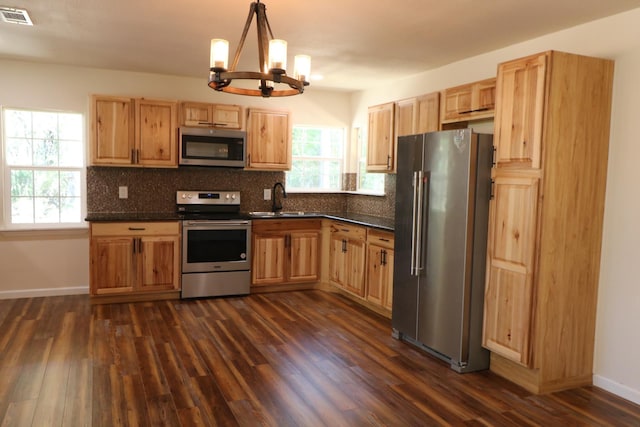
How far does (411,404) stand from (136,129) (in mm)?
3949

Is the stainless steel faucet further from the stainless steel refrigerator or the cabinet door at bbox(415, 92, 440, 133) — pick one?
the stainless steel refrigerator

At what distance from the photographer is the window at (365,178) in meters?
6.06

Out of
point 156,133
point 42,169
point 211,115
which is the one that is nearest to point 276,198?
point 211,115

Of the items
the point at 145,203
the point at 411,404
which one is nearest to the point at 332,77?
the point at 145,203

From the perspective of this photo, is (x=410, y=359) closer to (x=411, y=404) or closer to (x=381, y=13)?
(x=411, y=404)

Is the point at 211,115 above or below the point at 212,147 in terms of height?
above

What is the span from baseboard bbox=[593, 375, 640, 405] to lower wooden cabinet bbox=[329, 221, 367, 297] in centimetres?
229

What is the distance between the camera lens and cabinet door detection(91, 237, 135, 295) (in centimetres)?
498

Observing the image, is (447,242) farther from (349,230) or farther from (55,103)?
(55,103)

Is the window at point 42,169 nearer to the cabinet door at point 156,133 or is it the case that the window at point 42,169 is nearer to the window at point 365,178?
the cabinet door at point 156,133

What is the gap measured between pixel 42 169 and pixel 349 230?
3364 millimetres

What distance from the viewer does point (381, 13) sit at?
3.28 meters

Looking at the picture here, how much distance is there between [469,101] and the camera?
4.15 meters

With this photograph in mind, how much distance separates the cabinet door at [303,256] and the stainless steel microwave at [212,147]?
3.53ft
